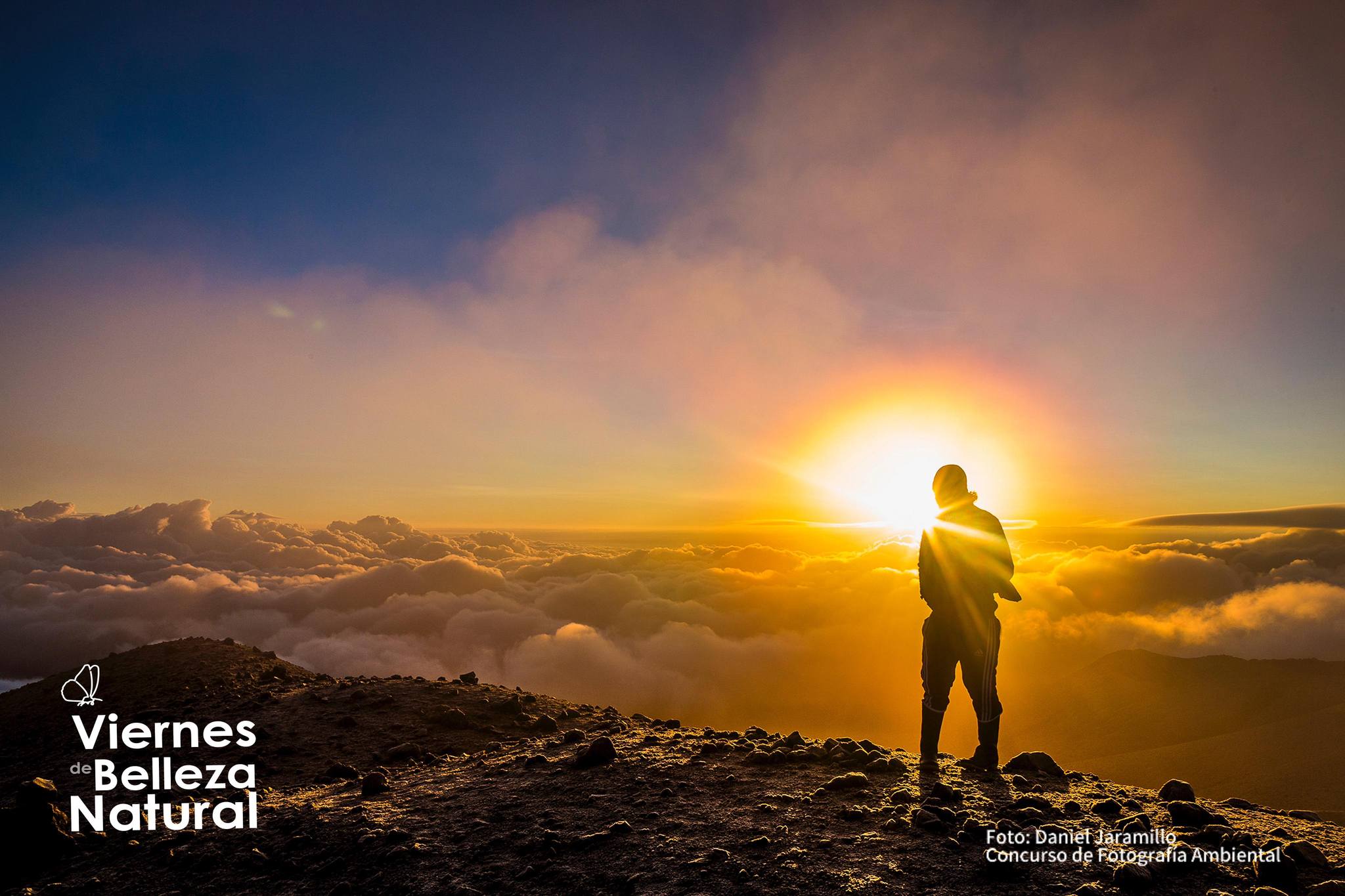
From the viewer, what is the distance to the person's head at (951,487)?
26.0 ft

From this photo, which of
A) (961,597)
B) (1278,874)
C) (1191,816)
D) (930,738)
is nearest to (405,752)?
(930,738)

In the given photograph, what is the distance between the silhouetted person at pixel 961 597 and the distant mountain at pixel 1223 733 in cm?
14322

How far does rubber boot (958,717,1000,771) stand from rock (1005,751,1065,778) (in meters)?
0.16

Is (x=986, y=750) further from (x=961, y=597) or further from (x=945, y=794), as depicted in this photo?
(x=945, y=794)

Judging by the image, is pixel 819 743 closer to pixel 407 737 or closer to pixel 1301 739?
pixel 407 737

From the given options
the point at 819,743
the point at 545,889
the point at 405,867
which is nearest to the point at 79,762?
the point at 405,867

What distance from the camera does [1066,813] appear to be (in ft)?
18.0

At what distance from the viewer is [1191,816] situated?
5.21 meters

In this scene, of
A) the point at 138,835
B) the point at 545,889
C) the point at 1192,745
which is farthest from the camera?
the point at 1192,745

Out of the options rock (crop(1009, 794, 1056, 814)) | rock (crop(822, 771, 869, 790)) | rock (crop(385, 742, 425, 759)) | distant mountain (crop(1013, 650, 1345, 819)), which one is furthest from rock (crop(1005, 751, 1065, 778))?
distant mountain (crop(1013, 650, 1345, 819))

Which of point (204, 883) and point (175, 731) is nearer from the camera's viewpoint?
point (204, 883)

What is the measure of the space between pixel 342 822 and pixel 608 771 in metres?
2.75

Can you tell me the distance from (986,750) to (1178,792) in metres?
1.79

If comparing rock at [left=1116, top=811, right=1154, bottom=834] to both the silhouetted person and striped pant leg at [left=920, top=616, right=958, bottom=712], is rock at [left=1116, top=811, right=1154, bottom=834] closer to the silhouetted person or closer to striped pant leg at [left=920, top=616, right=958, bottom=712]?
the silhouetted person
